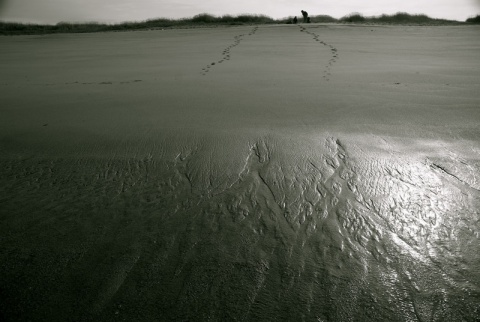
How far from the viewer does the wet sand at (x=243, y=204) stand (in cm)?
103

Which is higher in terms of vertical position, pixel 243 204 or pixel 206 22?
pixel 206 22

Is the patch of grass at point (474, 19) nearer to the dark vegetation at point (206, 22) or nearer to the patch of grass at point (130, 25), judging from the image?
the dark vegetation at point (206, 22)

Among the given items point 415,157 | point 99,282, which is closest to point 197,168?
point 99,282

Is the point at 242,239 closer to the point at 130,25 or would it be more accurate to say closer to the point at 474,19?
the point at 130,25

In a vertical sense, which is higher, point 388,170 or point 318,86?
point 318,86

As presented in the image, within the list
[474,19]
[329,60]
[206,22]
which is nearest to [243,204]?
[329,60]

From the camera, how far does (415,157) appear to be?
182 cm

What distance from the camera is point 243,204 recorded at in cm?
149

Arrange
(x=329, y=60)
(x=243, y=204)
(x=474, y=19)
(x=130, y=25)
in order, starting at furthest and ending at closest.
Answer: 1. (x=130, y=25)
2. (x=474, y=19)
3. (x=329, y=60)
4. (x=243, y=204)

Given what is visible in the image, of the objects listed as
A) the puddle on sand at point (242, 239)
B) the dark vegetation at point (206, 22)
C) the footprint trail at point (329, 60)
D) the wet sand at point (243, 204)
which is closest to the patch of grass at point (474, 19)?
the dark vegetation at point (206, 22)

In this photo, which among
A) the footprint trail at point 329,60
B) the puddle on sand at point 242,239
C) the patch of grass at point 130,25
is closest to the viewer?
the puddle on sand at point 242,239

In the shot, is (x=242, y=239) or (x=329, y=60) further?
(x=329, y=60)

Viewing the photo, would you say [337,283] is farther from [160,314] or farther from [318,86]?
[318,86]

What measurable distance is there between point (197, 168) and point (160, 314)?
0.90 m
